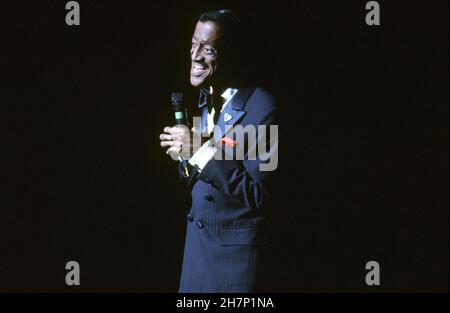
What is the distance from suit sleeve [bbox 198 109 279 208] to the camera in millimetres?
1712

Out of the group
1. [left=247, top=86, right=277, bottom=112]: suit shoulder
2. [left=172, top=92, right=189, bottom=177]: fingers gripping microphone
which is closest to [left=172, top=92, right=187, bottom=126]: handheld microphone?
[left=172, top=92, right=189, bottom=177]: fingers gripping microphone

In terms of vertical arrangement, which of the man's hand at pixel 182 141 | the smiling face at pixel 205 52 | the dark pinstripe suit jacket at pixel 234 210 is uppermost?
the smiling face at pixel 205 52

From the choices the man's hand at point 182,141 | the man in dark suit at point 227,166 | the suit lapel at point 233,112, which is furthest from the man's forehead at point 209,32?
the man's hand at point 182,141

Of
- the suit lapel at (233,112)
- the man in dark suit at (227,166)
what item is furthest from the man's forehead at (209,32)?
the suit lapel at (233,112)

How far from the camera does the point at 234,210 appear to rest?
180 centimetres

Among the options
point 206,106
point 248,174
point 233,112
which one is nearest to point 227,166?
point 248,174

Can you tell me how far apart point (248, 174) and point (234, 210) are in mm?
142

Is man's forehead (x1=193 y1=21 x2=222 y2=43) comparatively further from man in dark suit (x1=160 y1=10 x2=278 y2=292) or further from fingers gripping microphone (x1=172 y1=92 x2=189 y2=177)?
fingers gripping microphone (x1=172 y1=92 x2=189 y2=177)

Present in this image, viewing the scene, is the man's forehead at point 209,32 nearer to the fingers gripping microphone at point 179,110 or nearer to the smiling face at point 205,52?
the smiling face at point 205,52

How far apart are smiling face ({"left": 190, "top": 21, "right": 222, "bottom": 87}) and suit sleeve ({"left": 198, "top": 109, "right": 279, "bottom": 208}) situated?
0.26 meters

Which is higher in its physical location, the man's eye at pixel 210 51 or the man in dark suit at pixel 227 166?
the man's eye at pixel 210 51

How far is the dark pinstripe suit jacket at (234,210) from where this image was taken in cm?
173

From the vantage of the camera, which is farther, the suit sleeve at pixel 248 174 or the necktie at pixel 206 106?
the necktie at pixel 206 106
